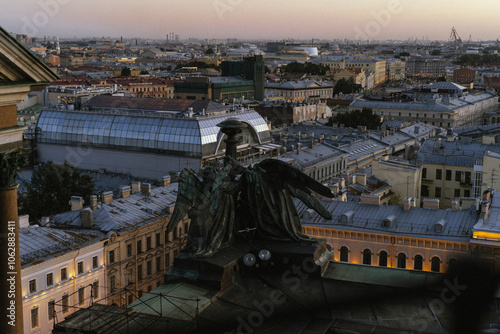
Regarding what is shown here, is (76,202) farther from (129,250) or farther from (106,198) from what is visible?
(129,250)

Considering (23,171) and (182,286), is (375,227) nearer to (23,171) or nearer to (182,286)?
(182,286)

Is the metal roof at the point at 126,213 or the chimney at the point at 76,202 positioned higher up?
the chimney at the point at 76,202

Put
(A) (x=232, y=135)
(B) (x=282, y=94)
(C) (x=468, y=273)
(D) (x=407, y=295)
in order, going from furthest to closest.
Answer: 1. (B) (x=282, y=94)
2. (A) (x=232, y=135)
3. (D) (x=407, y=295)
4. (C) (x=468, y=273)

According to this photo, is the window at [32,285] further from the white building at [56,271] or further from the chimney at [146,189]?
the chimney at [146,189]

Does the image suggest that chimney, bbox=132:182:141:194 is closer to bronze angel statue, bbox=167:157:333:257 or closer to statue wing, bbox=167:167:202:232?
bronze angel statue, bbox=167:157:333:257

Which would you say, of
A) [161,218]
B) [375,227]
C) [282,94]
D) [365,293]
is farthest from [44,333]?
[282,94]

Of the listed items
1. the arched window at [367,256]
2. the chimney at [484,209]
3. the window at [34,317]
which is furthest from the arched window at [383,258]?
the window at [34,317]
